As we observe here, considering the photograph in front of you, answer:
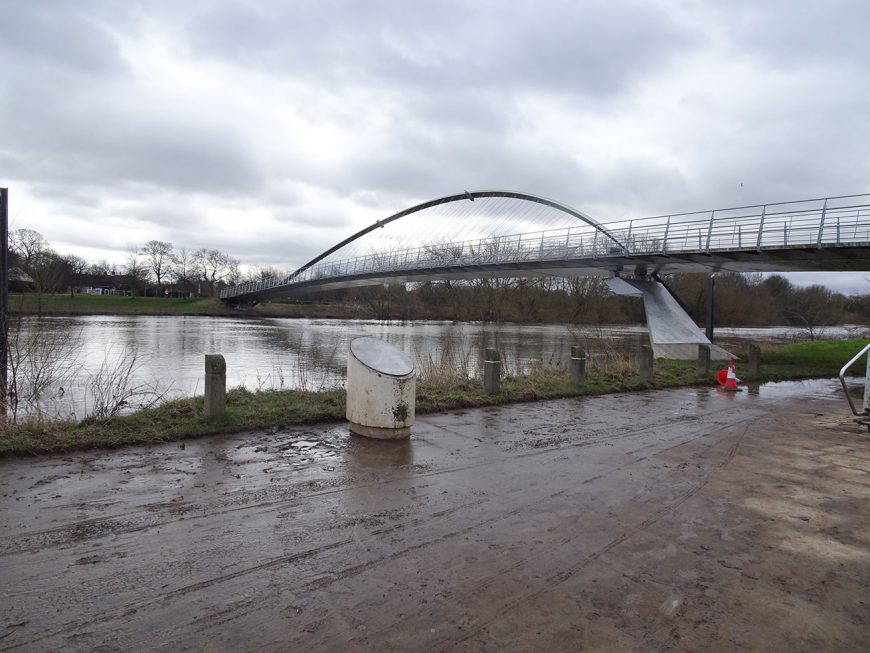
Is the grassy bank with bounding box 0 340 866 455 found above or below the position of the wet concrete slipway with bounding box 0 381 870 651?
above

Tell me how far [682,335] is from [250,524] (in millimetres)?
21309

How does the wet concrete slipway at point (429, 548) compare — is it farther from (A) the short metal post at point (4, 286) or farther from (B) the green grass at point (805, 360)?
(B) the green grass at point (805, 360)

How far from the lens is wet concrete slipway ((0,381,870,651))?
253 centimetres

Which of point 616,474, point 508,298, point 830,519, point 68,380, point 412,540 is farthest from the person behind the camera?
point 508,298

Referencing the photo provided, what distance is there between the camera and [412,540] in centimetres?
348

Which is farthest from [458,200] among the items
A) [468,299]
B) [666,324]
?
[666,324]

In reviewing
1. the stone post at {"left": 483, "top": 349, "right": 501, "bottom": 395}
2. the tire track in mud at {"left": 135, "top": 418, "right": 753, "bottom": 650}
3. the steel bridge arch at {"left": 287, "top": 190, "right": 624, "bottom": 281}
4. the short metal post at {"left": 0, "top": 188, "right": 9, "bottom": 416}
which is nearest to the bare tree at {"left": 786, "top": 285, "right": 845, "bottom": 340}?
the steel bridge arch at {"left": 287, "top": 190, "right": 624, "bottom": 281}

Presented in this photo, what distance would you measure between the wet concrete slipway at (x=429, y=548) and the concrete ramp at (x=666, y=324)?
52.0ft

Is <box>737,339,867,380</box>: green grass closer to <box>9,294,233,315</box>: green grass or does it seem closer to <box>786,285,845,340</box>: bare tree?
<box>786,285,845,340</box>: bare tree

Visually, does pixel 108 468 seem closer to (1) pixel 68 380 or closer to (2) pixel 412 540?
(2) pixel 412 540

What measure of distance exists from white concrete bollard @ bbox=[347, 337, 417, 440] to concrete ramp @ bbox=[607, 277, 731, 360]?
665 inches

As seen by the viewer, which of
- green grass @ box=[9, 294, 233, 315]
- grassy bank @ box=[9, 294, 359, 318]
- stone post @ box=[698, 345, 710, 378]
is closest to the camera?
stone post @ box=[698, 345, 710, 378]

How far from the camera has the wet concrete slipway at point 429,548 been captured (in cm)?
253

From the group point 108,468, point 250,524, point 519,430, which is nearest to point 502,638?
point 250,524
